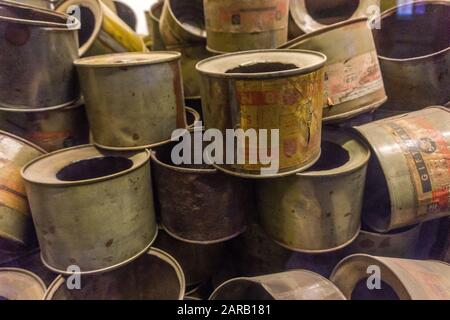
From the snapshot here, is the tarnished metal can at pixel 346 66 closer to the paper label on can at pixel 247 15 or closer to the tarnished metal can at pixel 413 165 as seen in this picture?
the tarnished metal can at pixel 413 165

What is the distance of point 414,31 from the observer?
8.06 ft

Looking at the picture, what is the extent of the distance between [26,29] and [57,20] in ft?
1.30

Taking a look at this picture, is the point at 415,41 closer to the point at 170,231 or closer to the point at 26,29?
the point at 170,231

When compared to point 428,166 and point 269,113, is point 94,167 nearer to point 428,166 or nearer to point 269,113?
point 269,113

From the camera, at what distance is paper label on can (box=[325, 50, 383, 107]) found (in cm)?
161

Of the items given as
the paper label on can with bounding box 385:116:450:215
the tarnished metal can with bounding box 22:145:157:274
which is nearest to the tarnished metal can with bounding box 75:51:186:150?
the tarnished metal can with bounding box 22:145:157:274

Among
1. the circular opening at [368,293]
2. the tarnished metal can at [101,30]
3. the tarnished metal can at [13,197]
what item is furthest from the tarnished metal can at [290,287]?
the tarnished metal can at [101,30]

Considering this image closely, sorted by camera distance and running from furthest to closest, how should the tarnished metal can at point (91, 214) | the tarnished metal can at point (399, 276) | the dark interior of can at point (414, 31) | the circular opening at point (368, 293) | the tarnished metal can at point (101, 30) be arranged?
the dark interior of can at point (414, 31) → the tarnished metal can at point (101, 30) → the circular opening at point (368, 293) → the tarnished metal can at point (91, 214) → the tarnished metal can at point (399, 276)

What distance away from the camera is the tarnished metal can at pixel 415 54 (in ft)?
6.23

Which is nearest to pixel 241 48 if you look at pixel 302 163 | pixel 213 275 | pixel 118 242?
pixel 302 163

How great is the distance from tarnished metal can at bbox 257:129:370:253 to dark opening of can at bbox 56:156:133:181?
0.72 m

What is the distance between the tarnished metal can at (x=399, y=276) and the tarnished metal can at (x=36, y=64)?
1593 millimetres

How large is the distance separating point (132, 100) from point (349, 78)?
1.00 meters

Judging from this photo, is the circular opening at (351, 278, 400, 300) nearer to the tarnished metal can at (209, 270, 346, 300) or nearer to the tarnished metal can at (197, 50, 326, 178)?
the tarnished metal can at (209, 270, 346, 300)
